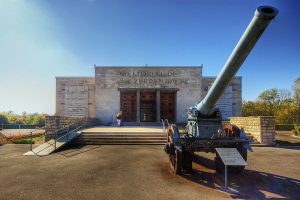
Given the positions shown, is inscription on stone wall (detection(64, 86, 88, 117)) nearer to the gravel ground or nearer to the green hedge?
the gravel ground

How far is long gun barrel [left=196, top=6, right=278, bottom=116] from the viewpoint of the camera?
3.66 meters

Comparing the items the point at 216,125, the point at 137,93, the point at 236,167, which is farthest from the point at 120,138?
the point at 137,93

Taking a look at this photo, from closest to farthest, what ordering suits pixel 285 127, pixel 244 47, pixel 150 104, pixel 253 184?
pixel 244 47 < pixel 253 184 < pixel 150 104 < pixel 285 127

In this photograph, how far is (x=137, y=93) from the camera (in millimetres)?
19734

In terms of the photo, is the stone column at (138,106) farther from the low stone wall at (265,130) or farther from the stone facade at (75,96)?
the low stone wall at (265,130)

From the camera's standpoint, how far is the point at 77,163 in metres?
7.39

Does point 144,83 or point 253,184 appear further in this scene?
point 144,83

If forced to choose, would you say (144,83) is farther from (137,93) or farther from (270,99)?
(270,99)

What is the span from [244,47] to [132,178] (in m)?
4.52

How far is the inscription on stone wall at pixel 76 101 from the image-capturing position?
20609mm

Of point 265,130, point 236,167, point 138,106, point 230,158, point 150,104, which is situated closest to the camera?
point 230,158

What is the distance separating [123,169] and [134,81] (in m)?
14.2

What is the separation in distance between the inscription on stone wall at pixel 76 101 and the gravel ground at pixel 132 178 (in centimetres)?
1207

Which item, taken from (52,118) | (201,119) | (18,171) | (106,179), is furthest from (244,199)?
(52,118)
